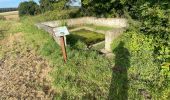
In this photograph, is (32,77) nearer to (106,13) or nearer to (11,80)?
(11,80)

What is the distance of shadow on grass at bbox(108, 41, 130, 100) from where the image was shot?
23.9 ft


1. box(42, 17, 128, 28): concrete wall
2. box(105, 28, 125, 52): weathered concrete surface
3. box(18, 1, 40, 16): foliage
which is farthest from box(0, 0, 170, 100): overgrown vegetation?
box(18, 1, 40, 16): foliage

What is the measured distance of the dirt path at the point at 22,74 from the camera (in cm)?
763

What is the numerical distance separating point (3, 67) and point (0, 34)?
515 cm

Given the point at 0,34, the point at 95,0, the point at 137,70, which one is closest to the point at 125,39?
the point at 137,70

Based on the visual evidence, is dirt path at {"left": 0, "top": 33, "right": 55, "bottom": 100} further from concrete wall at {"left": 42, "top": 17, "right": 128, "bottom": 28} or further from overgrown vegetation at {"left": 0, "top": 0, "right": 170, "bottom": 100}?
concrete wall at {"left": 42, "top": 17, "right": 128, "bottom": 28}

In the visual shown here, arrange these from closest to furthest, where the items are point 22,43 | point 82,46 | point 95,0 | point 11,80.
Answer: point 11,80 < point 82,46 < point 22,43 < point 95,0

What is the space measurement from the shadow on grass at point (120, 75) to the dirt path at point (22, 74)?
5.79 feet

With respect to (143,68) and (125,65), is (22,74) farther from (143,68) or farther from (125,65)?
(143,68)

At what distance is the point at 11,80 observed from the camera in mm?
8602

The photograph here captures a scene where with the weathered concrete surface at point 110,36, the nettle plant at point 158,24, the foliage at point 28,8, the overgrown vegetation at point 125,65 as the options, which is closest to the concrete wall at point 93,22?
the overgrown vegetation at point 125,65

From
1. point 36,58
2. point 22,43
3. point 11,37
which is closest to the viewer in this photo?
point 36,58

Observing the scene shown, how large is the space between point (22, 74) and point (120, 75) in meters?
3.33

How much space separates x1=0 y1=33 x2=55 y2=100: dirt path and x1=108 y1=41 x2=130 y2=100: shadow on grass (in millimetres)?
1764
